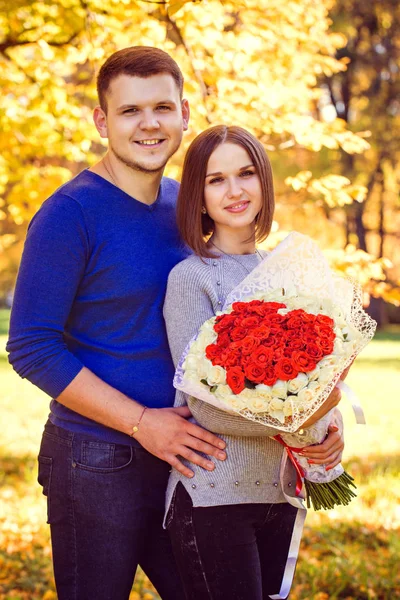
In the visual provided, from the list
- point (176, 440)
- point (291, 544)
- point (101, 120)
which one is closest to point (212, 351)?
point (176, 440)

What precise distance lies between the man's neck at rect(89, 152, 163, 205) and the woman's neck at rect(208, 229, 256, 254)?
0.91ft

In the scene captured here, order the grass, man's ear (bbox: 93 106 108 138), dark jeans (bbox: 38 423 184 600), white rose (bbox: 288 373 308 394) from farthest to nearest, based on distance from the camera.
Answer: the grass, man's ear (bbox: 93 106 108 138), dark jeans (bbox: 38 423 184 600), white rose (bbox: 288 373 308 394)

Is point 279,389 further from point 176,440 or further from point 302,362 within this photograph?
point 176,440

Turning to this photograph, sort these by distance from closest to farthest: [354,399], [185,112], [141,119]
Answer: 1. [354,399]
2. [141,119]
3. [185,112]

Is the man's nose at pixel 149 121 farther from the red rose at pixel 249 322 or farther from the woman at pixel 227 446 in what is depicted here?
the red rose at pixel 249 322

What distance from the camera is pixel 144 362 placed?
8.11ft

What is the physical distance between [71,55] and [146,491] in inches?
159

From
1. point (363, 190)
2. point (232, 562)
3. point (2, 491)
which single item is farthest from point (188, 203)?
point (2, 491)

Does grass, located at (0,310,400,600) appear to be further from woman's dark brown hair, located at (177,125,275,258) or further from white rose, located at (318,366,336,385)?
Result: white rose, located at (318,366,336,385)

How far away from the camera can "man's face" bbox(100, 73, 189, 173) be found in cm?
255

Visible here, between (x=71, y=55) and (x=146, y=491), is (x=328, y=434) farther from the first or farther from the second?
(x=71, y=55)

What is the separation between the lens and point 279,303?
88.0 inches

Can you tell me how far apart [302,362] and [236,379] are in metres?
0.19

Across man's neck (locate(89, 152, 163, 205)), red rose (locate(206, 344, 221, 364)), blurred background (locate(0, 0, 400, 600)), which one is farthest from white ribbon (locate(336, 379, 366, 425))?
blurred background (locate(0, 0, 400, 600))
